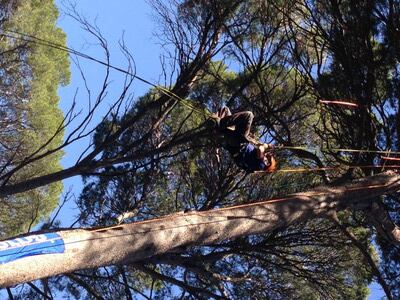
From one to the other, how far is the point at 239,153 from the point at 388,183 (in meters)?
1.52

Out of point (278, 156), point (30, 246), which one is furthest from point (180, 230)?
point (278, 156)

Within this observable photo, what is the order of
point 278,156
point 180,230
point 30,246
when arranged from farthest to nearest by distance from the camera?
1. point 278,156
2. point 180,230
3. point 30,246

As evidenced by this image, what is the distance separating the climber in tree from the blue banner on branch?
193cm

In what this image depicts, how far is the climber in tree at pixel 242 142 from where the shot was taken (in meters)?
4.86

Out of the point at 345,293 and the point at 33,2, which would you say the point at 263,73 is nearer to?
the point at 345,293

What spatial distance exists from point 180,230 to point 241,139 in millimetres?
1186

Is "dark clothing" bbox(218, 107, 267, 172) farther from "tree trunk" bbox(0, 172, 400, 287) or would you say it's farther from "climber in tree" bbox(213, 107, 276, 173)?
"tree trunk" bbox(0, 172, 400, 287)

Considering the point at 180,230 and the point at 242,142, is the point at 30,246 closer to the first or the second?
the point at 180,230

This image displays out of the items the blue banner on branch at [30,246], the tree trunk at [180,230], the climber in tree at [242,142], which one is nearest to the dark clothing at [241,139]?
the climber in tree at [242,142]

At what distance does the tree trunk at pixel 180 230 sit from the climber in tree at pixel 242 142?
425 millimetres

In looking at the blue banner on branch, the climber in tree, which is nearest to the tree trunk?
the blue banner on branch

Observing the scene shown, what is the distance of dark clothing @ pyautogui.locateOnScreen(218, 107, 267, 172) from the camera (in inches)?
191

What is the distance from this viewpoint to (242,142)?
493cm

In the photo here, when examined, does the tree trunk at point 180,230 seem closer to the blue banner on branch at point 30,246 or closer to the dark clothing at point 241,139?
the blue banner on branch at point 30,246
